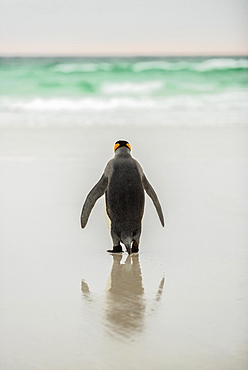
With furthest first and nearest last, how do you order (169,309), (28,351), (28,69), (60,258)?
(28,69)
(60,258)
(169,309)
(28,351)

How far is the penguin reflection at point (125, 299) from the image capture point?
7.06 feet

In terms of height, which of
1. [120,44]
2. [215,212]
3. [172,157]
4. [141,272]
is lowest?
[141,272]

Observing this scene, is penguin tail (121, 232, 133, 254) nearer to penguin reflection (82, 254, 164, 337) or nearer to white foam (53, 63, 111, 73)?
penguin reflection (82, 254, 164, 337)

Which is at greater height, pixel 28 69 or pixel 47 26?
pixel 47 26

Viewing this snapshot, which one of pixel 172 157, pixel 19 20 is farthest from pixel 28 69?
pixel 172 157

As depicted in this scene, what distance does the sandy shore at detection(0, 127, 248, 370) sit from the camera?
194 centimetres

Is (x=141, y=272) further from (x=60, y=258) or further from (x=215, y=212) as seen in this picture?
(x=215, y=212)

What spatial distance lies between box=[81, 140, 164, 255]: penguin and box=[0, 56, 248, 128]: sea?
194 inches

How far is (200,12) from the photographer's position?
20109 millimetres

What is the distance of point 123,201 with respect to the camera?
3.43 m

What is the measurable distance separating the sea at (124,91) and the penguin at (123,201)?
492cm

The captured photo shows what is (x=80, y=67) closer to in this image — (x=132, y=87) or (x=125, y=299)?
(x=132, y=87)

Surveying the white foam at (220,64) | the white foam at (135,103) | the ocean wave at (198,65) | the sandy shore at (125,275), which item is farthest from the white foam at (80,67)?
the sandy shore at (125,275)

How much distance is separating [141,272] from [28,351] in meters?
1.05
